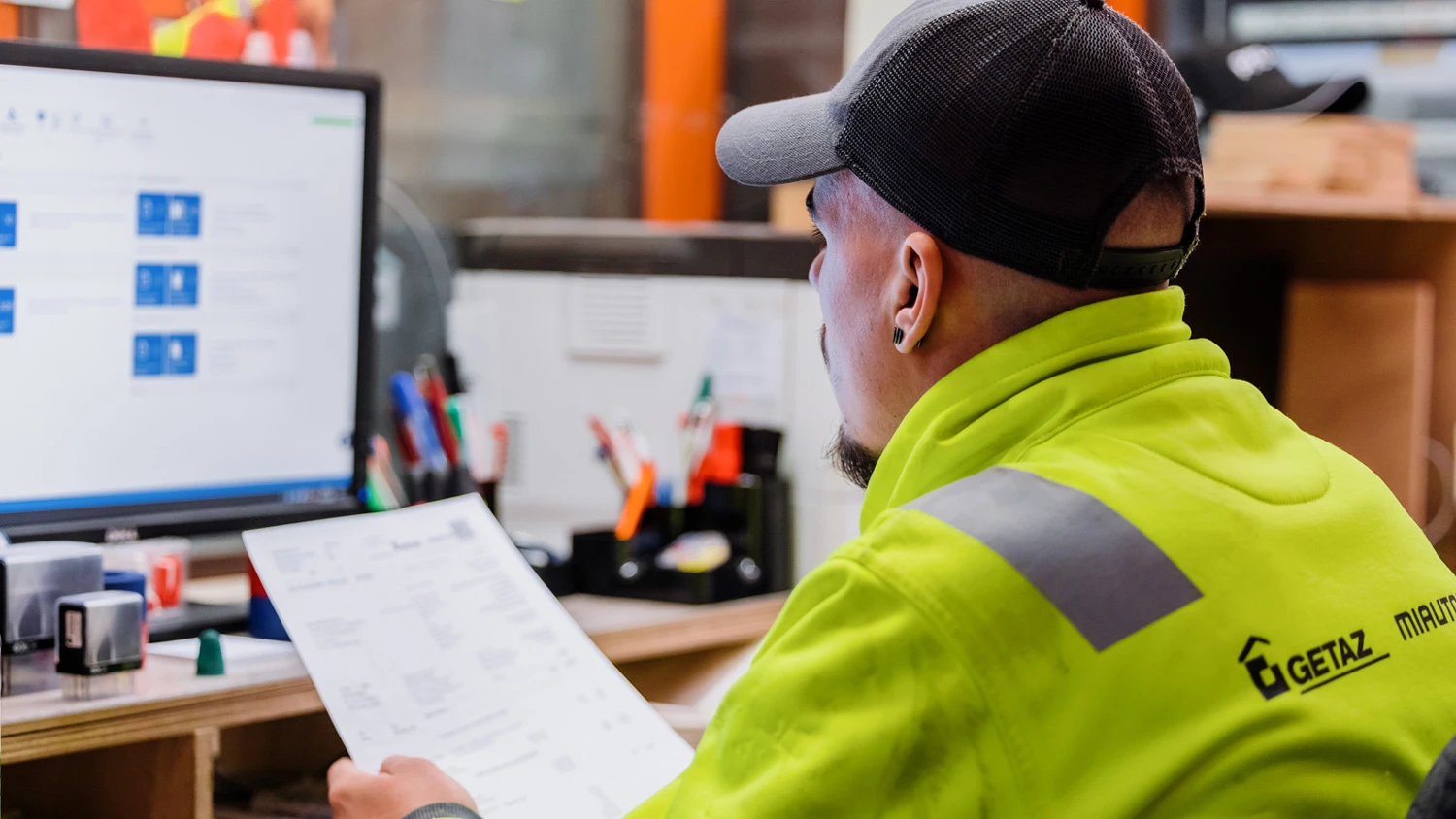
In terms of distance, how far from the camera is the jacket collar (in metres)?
0.78

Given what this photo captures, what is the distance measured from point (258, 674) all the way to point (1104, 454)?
62 centimetres

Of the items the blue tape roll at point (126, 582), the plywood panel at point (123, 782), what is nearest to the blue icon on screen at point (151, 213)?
the blue tape roll at point (126, 582)

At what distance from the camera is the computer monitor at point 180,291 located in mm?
1116

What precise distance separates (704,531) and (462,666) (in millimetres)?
454

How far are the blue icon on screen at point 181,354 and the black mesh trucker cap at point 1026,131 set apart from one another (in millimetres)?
625

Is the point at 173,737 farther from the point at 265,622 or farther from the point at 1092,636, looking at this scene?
the point at 1092,636

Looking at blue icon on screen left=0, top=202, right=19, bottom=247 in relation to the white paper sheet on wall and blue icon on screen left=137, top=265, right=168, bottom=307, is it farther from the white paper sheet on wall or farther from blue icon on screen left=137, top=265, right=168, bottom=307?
the white paper sheet on wall

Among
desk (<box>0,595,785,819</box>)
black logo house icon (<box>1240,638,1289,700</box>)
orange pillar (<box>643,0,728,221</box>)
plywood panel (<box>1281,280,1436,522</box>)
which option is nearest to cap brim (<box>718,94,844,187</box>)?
black logo house icon (<box>1240,638,1289,700</box>)

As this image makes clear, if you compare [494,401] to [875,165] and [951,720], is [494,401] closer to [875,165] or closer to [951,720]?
[875,165]

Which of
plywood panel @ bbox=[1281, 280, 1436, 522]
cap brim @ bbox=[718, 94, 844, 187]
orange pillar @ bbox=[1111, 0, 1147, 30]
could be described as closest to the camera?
cap brim @ bbox=[718, 94, 844, 187]

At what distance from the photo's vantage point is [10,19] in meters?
1.31

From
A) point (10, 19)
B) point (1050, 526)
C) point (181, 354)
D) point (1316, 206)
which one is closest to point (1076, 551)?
point (1050, 526)

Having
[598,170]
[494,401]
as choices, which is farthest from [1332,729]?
[598,170]

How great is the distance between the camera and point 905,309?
837 mm
